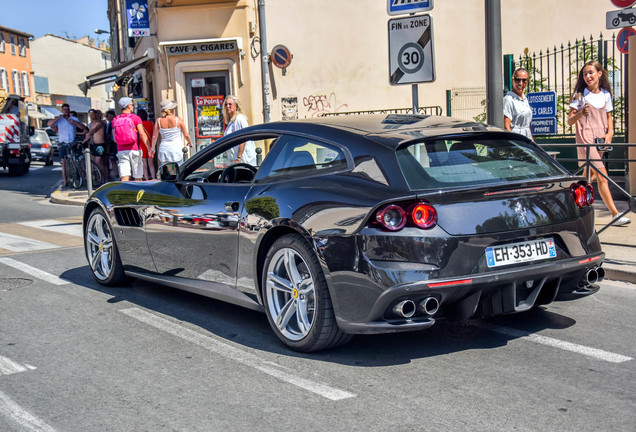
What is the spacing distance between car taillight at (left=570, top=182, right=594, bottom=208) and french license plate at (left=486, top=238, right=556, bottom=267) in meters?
0.42

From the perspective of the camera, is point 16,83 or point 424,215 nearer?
point 424,215

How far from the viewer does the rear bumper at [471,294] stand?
14.7 feet

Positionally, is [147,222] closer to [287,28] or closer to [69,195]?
[69,195]

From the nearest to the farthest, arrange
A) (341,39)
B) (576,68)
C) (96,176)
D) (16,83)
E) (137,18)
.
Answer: (576,68)
(96,176)
(137,18)
(341,39)
(16,83)

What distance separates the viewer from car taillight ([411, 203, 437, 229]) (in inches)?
177

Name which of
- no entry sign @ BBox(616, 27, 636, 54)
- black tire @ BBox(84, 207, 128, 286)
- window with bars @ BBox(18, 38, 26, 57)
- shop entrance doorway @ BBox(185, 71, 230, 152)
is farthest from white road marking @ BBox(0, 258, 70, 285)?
window with bars @ BBox(18, 38, 26, 57)

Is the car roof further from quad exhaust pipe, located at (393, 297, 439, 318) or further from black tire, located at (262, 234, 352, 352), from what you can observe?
quad exhaust pipe, located at (393, 297, 439, 318)

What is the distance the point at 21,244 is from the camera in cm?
1060

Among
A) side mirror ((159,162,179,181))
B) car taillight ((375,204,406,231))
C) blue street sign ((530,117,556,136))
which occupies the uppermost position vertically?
blue street sign ((530,117,556,136))

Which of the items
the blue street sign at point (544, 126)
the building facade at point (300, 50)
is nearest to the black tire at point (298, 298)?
the blue street sign at point (544, 126)

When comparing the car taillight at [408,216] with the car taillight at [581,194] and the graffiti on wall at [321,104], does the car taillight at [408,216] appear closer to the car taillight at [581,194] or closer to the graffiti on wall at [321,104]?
the car taillight at [581,194]

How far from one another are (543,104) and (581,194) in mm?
6693

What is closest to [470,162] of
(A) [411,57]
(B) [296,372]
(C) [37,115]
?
(B) [296,372]

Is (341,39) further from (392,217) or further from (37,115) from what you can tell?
(37,115)
